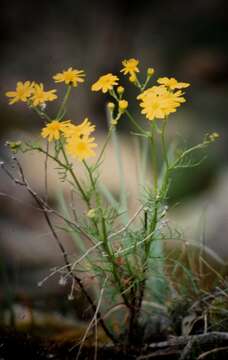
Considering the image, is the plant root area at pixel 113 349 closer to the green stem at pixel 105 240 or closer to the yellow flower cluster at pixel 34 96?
the green stem at pixel 105 240

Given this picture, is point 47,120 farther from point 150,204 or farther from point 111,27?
point 111,27

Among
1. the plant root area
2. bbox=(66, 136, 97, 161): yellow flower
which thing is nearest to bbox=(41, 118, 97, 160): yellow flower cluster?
bbox=(66, 136, 97, 161): yellow flower

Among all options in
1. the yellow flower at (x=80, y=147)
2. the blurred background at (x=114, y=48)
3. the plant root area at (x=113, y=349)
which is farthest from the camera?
the blurred background at (x=114, y=48)

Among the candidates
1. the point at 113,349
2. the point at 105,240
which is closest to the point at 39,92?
the point at 105,240

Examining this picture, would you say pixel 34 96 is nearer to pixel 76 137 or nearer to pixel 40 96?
pixel 40 96

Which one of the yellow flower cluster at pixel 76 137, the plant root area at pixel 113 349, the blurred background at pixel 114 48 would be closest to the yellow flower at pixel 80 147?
the yellow flower cluster at pixel 76 137

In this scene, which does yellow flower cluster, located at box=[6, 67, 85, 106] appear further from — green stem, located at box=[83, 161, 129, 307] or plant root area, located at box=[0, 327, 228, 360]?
plant root area, located at box=[0, 327, 228, 360]

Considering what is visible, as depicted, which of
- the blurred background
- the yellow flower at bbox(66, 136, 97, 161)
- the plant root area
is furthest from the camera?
the blurred background
